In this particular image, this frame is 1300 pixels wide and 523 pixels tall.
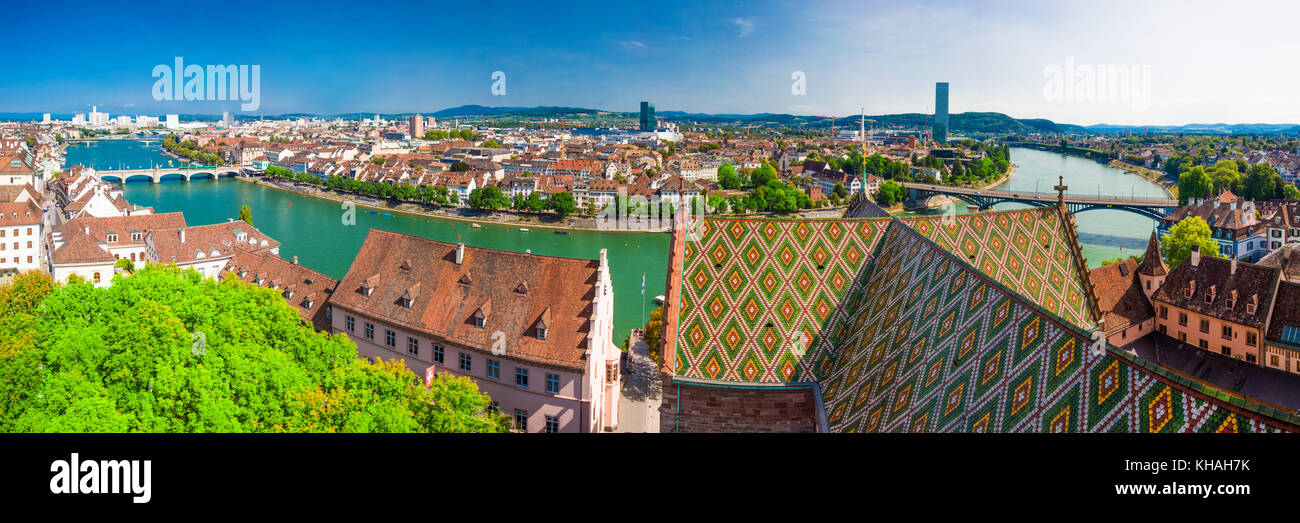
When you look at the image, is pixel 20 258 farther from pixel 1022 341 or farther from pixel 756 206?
pixel 756 206

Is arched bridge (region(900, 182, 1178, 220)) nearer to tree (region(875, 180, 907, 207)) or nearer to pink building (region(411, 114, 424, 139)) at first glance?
tree (region(875, 180, 907, 207))

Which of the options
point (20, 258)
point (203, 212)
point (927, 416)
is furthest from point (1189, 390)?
point (203, 212)

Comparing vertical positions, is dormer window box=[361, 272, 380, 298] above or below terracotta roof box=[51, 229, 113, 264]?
below

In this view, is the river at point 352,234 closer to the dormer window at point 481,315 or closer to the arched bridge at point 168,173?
the arched bridge at point 168,173

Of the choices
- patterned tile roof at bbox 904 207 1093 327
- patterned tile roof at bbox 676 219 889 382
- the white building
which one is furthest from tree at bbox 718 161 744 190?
patterned tile roof at bbox 676 219 889 382

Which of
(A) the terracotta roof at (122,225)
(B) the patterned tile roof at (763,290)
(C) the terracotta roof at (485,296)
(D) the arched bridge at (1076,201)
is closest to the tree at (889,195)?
(D) the arched bridge at (1076,201)
